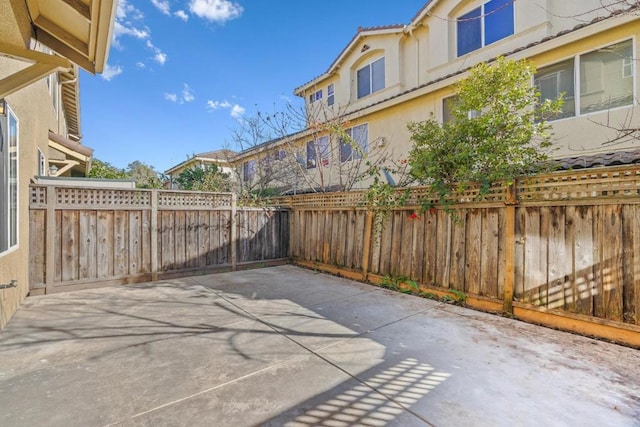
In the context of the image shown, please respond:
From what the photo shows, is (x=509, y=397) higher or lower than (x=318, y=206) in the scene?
lower

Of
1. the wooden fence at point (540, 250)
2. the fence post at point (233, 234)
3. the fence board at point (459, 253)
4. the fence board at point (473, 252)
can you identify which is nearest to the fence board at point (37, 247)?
the fence post at point (233, 234)

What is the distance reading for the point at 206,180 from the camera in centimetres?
1255

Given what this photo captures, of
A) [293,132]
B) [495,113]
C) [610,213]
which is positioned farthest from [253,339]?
[293,132]

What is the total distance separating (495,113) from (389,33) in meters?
7.26

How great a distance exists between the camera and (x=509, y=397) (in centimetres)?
221

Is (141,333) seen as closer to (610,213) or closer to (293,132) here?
(610,213)

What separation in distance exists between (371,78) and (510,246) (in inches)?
339

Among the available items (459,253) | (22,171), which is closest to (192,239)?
(22,171)

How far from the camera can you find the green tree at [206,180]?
12.1 meters

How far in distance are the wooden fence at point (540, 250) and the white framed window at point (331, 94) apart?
7.92m

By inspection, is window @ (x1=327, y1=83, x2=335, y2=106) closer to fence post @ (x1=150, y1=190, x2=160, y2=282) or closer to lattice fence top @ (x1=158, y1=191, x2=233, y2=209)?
lattice fence top @ (x1=158, y1=191, x2=233, y2=209)

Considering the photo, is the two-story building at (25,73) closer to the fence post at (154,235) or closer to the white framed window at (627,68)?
the fence post at (154,235)

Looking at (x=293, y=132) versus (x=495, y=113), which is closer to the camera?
(x=495, y=113)

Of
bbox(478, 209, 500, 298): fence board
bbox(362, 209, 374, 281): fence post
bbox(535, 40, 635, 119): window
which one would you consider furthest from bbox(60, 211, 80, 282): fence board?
bbox(535, 40, 635, 119): window
